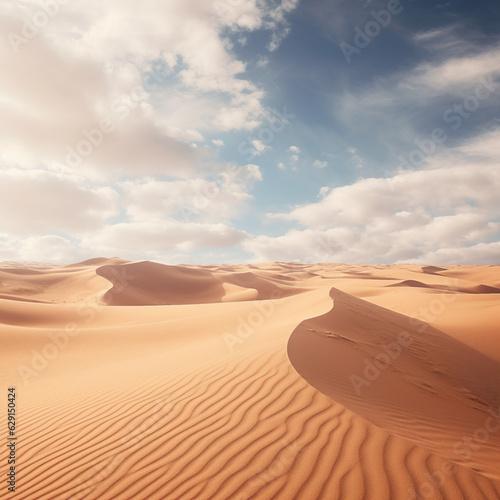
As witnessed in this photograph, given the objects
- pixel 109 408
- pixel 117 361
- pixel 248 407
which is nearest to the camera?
pixel 248 407

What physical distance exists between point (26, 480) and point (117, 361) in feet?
17.0

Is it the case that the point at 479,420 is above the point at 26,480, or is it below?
below

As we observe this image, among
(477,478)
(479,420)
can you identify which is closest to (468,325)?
(479,420)

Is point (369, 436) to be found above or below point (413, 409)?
above

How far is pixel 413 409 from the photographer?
4.77 metres

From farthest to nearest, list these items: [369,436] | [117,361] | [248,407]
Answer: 1. [117,361]
2. [248,407]
3. [369,436]

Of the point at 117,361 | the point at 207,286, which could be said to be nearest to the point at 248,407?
the point at 117,361

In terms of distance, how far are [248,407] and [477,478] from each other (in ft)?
7.78

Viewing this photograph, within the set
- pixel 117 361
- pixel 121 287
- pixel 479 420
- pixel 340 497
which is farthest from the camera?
pixel 121 287

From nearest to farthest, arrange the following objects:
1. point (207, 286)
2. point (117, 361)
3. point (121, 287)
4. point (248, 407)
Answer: point (248, 407), point (117, 361), point (121, 287), point (207, 286)

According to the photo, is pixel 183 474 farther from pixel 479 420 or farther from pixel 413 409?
pixel 479 420

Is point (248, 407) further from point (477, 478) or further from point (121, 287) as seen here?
point (121, 287)

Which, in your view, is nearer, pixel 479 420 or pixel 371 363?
pixel 479 420

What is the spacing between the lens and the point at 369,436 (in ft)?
10.6
